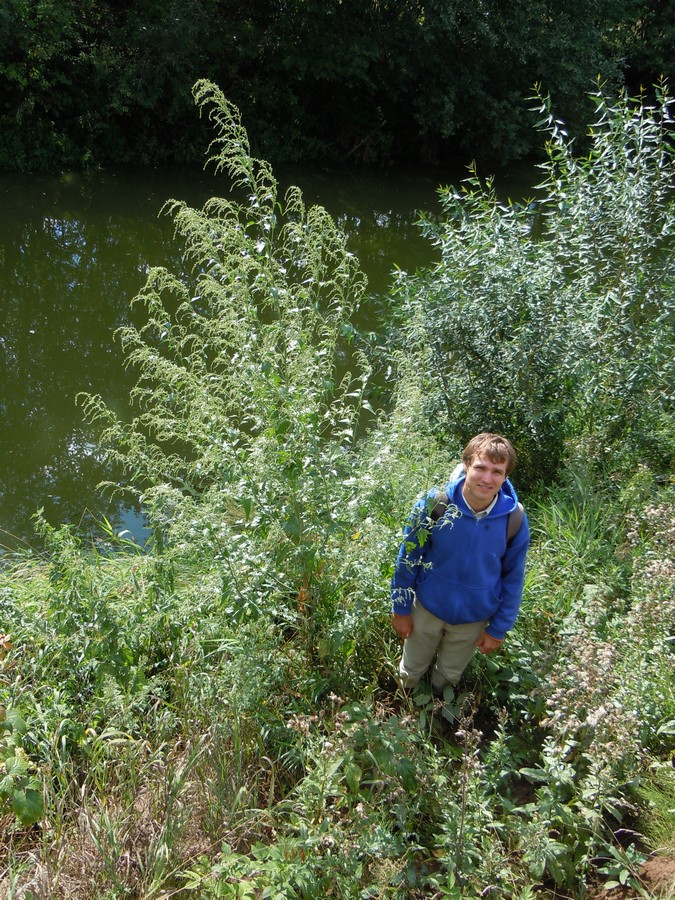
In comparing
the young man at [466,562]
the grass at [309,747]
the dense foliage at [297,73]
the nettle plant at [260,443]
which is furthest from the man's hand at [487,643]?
the dense foliage at [297,73]

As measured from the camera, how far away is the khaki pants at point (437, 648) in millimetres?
3316

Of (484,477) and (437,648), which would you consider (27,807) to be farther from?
(484,477)

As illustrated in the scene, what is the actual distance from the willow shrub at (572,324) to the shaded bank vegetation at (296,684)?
0.73 m

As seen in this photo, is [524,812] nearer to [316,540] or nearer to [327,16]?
[316,540]

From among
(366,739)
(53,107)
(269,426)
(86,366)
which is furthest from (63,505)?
(53,107)

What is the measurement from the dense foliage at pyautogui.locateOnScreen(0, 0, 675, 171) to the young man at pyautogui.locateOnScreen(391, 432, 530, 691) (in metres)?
13.6

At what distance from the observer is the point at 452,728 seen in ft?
11.3

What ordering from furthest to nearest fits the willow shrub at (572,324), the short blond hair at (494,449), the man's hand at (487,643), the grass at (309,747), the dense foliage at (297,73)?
the dense foliage at (297,73) → the willow shrub at (572,324) → the man's hand at (487,643) → the short blond hair at (494,449) → the grass at (309,747)

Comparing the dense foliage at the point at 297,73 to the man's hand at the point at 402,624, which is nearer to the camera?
the man's hand at the point at 402,624

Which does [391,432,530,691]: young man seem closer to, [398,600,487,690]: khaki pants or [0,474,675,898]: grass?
[398,600,487,690]: khaki pants

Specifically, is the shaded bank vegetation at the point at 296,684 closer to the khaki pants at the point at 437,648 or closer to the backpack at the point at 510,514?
the khaki pants at the point at 437,648

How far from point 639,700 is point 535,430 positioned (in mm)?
2130

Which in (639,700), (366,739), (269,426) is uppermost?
(269,426)

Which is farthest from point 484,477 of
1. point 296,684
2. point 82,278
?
point 82,278
